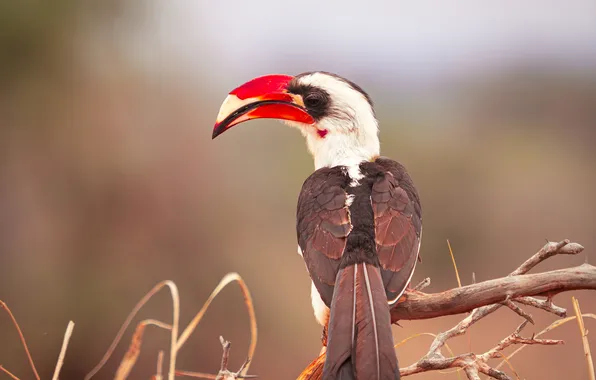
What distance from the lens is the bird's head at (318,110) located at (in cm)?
335

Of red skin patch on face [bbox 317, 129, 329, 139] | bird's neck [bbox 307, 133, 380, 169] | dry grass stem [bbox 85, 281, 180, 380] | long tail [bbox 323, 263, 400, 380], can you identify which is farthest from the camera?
red skin patch on face [bbox 317, 129, 329, 139]

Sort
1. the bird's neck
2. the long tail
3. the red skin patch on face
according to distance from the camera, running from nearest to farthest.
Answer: the long tail
the bird's neck
the red skin patch on face

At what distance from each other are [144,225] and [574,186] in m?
9.06

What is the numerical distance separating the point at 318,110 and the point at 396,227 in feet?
2.93

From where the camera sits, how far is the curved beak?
3354 millimetres

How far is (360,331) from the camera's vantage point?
230 centimetres

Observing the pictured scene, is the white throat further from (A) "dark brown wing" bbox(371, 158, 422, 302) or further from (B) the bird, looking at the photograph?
(A) "dark brown wing" bbox(371, 158, 422, 302)

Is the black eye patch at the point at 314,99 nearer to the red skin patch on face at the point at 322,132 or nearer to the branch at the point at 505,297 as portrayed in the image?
the red skin patch on face at the point at 322,132

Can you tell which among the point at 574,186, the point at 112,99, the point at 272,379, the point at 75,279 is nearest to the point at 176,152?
the point at 112,99

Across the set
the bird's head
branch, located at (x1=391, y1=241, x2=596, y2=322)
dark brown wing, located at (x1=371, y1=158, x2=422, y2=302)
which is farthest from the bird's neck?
branch, located at (x1=391, y1=241, x2=596, y2=322)

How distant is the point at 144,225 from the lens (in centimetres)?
860

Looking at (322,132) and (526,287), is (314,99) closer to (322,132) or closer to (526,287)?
(322,132)

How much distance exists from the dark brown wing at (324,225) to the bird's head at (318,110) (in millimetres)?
266

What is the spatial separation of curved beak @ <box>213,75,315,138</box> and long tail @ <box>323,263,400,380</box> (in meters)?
1.11
